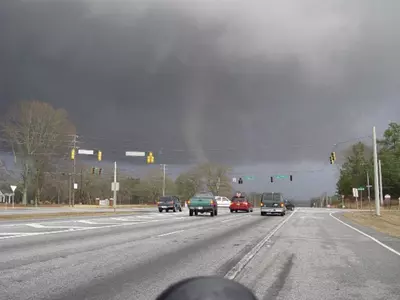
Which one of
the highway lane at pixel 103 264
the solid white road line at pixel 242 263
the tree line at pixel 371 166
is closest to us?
the highway lane at pixel 103 264

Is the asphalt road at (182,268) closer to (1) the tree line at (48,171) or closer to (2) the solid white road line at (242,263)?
(2) the solid white road line at (242,263)

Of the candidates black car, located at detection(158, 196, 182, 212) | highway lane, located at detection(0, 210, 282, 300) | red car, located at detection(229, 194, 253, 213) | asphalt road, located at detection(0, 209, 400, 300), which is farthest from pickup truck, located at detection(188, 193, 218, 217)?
asphalt road, located at detection(0, 209, 400, 300)

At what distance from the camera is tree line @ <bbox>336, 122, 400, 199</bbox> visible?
3516 inches

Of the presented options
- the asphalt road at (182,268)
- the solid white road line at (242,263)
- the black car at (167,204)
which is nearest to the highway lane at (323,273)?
the asphalt road at (182,268)

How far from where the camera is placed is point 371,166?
318 ft

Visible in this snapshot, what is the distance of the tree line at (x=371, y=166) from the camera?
8931 cm

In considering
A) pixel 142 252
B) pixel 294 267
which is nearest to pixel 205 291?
pixel 294 267

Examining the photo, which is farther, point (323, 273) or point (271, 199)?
point (271, 199)

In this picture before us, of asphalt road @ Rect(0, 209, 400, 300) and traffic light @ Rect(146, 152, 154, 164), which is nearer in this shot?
asphalt road @ Rect(0, 209, 400, 300)

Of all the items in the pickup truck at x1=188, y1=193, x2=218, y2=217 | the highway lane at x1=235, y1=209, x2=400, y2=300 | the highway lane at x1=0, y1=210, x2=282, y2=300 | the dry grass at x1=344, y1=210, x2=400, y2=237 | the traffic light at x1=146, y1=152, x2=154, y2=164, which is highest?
the traffic light at x1=146, y1=152, x2=154, y2=164

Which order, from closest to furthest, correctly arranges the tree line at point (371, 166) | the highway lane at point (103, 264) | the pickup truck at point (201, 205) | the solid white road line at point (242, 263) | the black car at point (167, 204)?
the highway lane at point (103, 264) < the solid white road line at point (242, 263) < the pickup truck at point (201, 205) < the black car at point (167, 204) < the tree line at point (371, 166)

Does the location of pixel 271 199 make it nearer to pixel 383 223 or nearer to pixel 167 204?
pixel 383 223

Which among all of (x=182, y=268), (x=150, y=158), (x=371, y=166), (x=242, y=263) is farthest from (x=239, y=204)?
(x=371, y=166)

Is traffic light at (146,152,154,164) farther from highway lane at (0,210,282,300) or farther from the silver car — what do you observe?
highway lane at (0,210,282,300)
